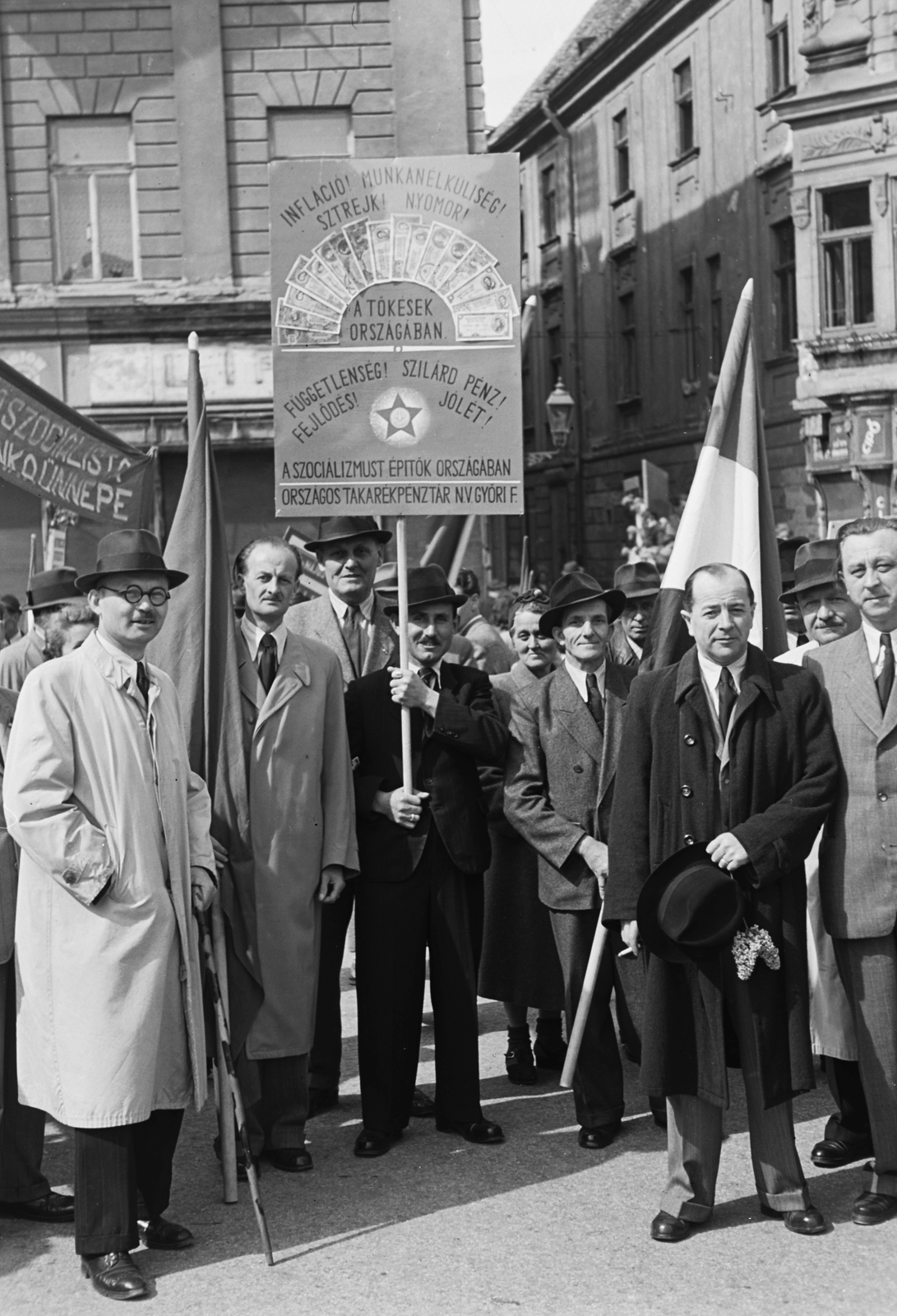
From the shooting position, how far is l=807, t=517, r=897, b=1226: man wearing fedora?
16.9 ft

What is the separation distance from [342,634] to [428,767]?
1.12 metres

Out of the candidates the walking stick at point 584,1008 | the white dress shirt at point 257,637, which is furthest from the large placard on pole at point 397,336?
the walking stick at point 584,1008

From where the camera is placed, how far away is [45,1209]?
17.4 feet

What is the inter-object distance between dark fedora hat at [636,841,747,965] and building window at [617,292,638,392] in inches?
1153

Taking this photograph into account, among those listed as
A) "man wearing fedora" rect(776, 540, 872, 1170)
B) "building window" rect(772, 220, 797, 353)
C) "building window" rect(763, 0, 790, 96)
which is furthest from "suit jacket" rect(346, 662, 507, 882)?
"building window" rect(763, 0, 790, 96)

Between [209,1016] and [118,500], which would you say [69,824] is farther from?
[118,500]

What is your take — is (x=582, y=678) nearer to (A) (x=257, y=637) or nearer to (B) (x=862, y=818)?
(A) (x=257, y=637)

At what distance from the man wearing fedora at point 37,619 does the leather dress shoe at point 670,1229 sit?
14.8 feet

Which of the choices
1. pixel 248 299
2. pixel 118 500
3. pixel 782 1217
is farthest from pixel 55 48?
pixel 782 1217

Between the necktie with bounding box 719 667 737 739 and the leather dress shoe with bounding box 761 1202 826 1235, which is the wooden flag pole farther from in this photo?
the leather dress shoe with bounding box 761 1202 826 1235

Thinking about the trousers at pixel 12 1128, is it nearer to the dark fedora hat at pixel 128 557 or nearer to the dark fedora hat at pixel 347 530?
the dark fedora hat at pixel 128 557

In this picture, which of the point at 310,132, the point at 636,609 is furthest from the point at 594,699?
the point at 310,132

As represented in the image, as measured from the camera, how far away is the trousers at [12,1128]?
5.25 metres

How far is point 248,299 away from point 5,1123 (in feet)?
45.0
